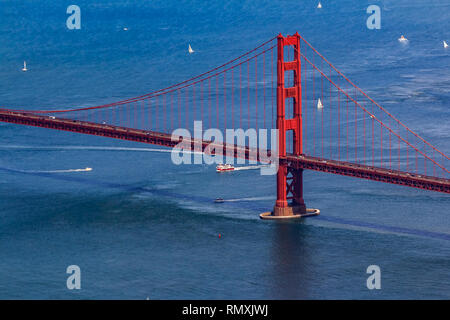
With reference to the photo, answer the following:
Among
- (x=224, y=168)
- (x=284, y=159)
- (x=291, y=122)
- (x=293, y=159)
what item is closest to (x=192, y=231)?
(x=284, y=159)

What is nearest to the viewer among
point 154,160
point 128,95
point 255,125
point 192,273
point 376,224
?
point 192,273

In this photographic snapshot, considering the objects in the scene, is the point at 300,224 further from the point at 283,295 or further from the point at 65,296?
the point at 65,296

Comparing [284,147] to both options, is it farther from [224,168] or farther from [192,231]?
[224,168]

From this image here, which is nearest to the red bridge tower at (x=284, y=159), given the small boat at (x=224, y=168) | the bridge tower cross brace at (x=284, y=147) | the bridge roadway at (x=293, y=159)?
the bridge tower cross brace at (x=284, y=147)

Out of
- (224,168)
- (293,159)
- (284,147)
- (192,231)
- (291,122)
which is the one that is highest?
(291,122)

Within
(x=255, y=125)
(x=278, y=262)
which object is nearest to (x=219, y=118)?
(x=255, y=125)
